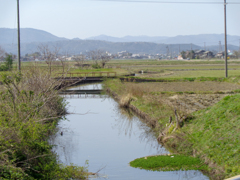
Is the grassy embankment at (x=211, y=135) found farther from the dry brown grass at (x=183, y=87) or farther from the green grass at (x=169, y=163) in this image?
the dry brown grass at (x=183, y=87)

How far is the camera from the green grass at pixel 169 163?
31.6 ft

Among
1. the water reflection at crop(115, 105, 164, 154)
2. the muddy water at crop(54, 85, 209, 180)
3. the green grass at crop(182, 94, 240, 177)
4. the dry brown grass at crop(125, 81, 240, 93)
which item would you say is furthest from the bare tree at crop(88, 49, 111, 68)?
the green grass at crop(182, 94, 240, 177)

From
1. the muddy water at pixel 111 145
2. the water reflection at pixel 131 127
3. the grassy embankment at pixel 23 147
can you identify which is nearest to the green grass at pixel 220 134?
the muddy water at pixel 111 145

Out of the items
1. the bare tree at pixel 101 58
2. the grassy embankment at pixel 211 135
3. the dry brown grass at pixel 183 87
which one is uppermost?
the bare tree at pixel 101 58

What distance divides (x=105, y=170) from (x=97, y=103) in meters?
15.6

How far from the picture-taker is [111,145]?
13188mm

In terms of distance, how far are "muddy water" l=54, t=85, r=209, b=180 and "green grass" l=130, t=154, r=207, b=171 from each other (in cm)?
19

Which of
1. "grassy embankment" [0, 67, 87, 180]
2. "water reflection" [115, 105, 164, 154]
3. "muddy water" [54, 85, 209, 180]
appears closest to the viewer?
"grassy embankment" [0, 67, 87, 180]

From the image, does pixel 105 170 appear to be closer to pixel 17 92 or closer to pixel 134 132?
pixel 17 92

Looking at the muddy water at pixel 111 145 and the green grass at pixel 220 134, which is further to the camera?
the muddy water at pixel 111 145

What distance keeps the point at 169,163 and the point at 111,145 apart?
373cm

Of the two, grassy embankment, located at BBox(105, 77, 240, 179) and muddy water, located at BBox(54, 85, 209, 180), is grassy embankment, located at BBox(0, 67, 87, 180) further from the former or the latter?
grassy embankment, located at BBox(105, 77, 240, 179)

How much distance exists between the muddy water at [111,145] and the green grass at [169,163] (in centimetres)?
19

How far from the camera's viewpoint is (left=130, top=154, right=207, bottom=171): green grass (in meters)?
9.63
